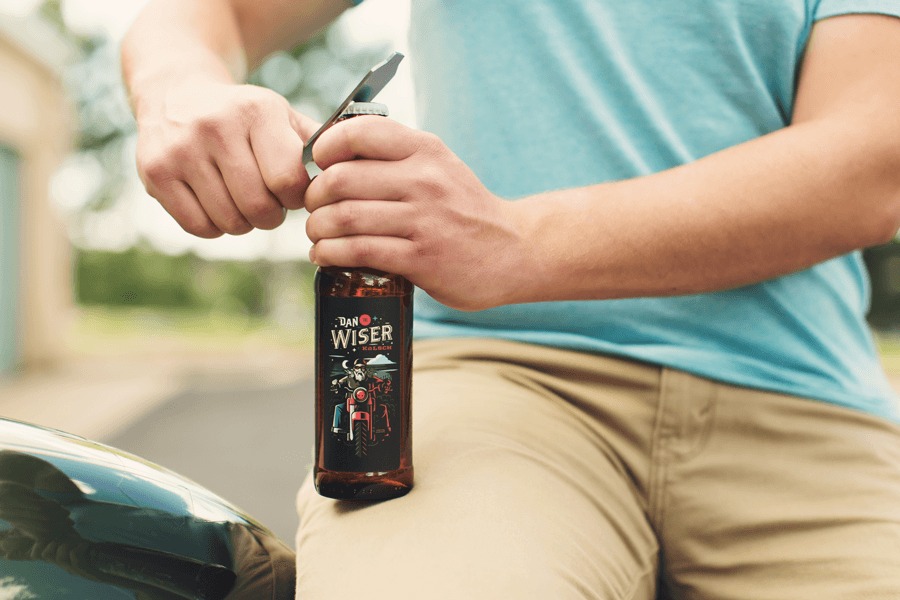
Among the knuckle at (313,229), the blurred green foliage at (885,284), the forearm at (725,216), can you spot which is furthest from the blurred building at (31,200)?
the blurred green foliage at (885,284)

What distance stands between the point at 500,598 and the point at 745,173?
75 centimetres

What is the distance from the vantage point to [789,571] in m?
1.25

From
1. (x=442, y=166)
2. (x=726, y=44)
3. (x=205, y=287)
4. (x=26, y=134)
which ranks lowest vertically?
(x=205, y=287)

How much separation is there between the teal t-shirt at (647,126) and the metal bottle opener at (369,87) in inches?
17.4

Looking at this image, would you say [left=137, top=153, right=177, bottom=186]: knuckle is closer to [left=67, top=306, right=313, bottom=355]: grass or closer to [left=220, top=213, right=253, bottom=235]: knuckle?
[left=220, top=213, right=253, bottom=235]: knuckle

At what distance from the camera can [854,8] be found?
53.5 inches

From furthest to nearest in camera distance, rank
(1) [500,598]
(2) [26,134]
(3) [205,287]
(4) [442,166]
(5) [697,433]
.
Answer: (3) [205,287] < (2) [26,134] < (5) [697,433] < (4) [442,166] < (1) [500,598]

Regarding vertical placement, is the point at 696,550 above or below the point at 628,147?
below

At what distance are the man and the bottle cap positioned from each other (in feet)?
0.18

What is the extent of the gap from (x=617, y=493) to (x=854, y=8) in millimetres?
902

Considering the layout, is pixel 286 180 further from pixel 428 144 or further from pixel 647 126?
pixel 647 126

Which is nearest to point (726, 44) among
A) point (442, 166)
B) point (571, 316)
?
point (571, 316)

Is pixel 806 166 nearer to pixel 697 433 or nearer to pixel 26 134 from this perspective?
pixel 697 433

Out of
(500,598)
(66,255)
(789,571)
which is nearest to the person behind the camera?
(500,598)
